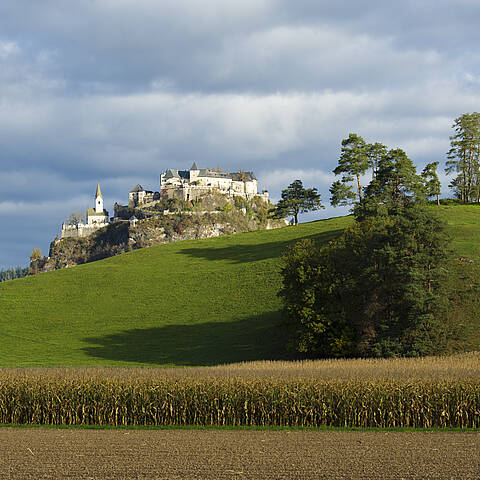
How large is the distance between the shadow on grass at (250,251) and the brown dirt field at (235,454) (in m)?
77.5

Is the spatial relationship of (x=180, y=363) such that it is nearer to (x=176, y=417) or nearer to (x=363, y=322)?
(x=363, y=322)

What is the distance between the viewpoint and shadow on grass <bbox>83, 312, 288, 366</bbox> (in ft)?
207

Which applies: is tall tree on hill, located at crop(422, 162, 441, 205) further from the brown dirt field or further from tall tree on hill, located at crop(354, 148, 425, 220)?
the brown dirt field

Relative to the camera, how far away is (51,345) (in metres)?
70.9

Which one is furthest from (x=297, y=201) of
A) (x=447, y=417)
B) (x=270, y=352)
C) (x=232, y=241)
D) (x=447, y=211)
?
(x=447, y=417)

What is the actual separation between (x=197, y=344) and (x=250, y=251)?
47.1 metres

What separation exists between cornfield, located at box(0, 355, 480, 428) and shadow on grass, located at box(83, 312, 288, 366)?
2923 centimetres

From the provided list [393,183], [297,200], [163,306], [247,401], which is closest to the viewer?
[247,401]

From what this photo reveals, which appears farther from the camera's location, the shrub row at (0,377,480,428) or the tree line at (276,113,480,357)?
the tree line at (276,113,480,357)

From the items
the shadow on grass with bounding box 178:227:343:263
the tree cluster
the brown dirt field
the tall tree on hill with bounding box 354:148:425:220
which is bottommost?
the brown dirt field

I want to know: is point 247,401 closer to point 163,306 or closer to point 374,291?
point 374,291

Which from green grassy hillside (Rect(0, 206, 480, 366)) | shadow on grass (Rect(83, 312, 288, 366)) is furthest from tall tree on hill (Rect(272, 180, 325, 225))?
shadow on grass (Rect(83, 312, 288, 366))

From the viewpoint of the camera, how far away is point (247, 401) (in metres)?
30.8

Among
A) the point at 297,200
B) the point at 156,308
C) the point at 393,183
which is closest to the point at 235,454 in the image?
the point at 156,308
